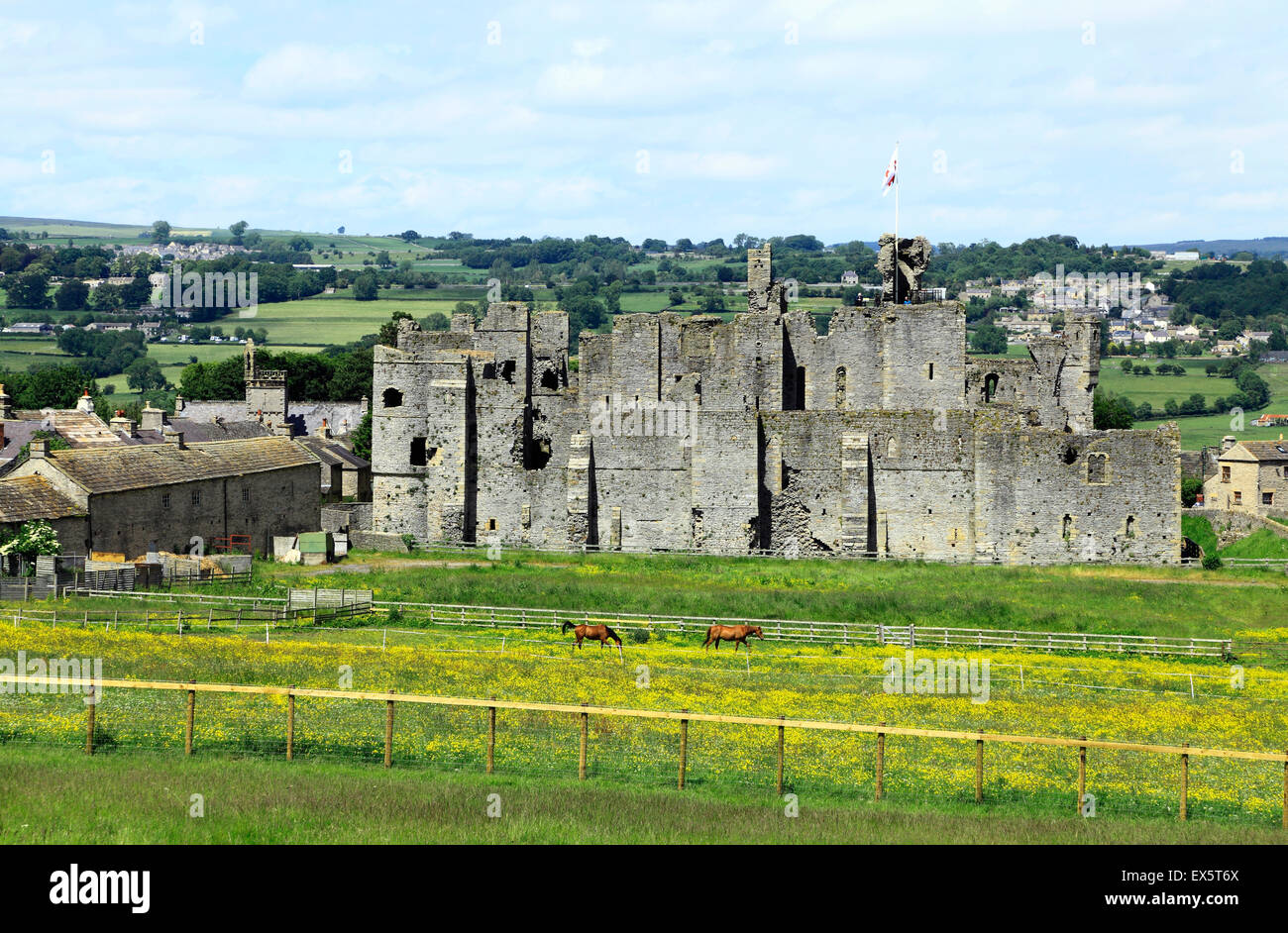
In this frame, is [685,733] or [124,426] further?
[124,426]

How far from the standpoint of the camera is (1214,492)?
88.9 m

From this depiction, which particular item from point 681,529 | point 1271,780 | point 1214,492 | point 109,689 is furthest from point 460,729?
point 1214,492

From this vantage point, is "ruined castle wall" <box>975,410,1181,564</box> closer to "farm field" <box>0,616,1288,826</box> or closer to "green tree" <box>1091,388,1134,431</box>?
"farm field" <box>0,616,1288,826</box>

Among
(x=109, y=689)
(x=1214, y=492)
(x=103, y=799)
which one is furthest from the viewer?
(x=1214, y=492)

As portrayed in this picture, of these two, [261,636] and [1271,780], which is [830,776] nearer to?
[1271,780]

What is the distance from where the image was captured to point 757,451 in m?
62.2


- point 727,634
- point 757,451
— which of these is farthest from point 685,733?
point 757,451

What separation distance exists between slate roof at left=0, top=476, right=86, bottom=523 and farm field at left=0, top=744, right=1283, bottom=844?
27196mm

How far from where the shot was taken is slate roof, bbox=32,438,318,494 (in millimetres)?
52781

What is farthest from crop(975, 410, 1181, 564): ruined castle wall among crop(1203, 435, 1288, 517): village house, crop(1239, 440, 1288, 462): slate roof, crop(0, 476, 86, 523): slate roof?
crop(0, 476, 86, 523): slate roof

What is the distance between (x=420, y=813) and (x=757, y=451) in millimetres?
43047

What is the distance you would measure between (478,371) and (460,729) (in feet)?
134

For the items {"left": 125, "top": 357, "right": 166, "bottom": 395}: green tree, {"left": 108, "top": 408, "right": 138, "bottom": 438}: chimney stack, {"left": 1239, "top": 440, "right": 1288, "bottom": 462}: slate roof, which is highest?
{"left": 125, "top": 357, "right": 166, "bottom": 395}: green tree

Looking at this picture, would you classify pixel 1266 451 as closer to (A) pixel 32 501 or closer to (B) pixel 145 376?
(A) pixel 32 501
